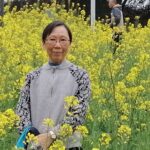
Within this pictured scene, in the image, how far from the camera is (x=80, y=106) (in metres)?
3.62

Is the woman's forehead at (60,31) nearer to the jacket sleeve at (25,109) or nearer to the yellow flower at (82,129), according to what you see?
the jacket sleeve at (25,109)

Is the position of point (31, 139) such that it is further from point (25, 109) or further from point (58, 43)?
point (58, 43)

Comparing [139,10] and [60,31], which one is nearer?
[60,31]

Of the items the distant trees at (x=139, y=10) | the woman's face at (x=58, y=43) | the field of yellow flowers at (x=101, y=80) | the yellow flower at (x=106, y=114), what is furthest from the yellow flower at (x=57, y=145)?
the distant trees at (x=139, y=10)

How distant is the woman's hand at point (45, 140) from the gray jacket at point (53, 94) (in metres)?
0.13

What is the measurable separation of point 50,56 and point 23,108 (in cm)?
35

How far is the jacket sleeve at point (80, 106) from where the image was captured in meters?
3.55

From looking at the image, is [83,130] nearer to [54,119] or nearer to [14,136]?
[54,119]

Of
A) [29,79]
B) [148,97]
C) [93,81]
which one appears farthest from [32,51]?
[29,79]

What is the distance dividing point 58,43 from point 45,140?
0.59 metres

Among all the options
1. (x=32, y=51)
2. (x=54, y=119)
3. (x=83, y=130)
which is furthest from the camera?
(x=32, y=51)

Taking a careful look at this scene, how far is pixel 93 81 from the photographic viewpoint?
6004 mm

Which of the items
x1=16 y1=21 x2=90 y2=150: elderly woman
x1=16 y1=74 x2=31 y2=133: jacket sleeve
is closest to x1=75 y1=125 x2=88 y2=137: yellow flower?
x1=16 y1=21 x2=90 y2=150: elderly woman

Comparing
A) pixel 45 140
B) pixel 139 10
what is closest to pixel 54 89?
pixel 45 140
